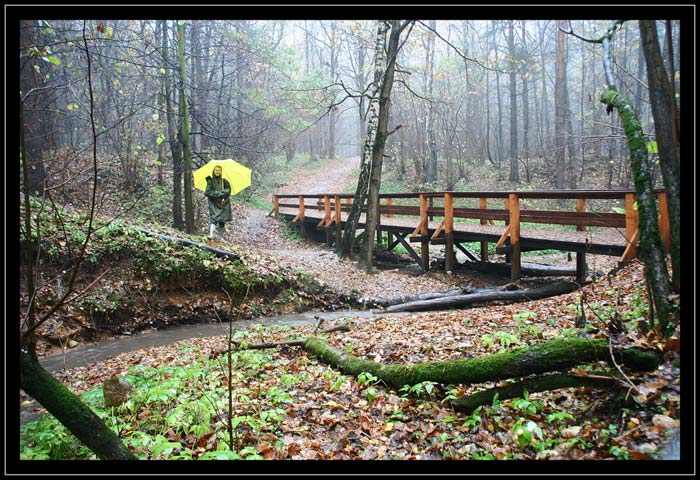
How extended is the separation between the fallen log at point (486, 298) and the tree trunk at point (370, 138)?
393cm

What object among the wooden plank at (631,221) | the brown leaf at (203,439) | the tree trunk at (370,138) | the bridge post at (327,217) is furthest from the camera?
the bridge post at (327,217)

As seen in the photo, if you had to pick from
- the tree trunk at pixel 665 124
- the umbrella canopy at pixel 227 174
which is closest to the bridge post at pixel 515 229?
the tree trunk at pixel 665 124

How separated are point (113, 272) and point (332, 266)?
5.17 meters

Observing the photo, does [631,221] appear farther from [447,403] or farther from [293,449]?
[293,449]

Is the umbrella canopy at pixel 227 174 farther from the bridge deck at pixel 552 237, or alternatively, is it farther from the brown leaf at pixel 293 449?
the brown leaf at pixel 293 449

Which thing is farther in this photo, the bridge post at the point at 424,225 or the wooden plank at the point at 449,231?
the bridge post at the point at 424,225

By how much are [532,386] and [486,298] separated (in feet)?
16.7

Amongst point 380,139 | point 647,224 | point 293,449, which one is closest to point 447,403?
point 293,449

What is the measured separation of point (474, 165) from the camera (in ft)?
74.8

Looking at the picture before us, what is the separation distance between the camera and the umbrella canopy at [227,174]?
1024 centimetres

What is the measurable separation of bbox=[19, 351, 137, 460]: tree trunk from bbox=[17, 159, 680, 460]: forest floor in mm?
358

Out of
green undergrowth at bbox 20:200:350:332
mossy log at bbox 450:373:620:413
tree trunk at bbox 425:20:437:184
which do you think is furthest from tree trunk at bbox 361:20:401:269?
tree trunk at bbox 425:20:437:184
